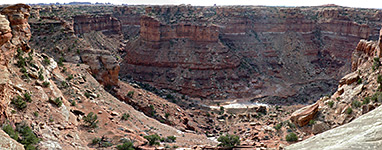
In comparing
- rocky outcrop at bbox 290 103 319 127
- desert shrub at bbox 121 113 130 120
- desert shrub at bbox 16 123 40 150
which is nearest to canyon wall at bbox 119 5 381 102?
desert shrub at bbox 121 113 130 120

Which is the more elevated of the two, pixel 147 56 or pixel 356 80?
pixel 356 80

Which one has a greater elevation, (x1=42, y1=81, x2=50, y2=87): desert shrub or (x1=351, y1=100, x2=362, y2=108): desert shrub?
(x1=42, y1=81, x2=50, y2=87): desert shrub

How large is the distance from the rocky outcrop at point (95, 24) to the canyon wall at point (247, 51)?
1541 cm

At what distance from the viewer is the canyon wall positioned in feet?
198

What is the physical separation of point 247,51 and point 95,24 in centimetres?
4024

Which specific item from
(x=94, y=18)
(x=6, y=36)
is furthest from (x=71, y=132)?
(x=94, y=18)

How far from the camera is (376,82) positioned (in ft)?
72.8

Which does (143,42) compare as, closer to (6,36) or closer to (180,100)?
(180,100)

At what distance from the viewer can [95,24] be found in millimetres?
81625

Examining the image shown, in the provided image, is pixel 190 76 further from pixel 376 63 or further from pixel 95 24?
pixel 376 63

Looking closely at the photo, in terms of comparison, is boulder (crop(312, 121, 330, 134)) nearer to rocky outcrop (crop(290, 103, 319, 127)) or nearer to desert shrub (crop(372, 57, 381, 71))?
rocky outcrop (crop(290, 103, 319, 127))

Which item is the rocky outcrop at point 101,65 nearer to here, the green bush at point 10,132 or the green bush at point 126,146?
the green bush at point 126,146

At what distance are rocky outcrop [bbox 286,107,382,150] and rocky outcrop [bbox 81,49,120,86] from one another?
23844 mm

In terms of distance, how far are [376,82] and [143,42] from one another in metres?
52.5
